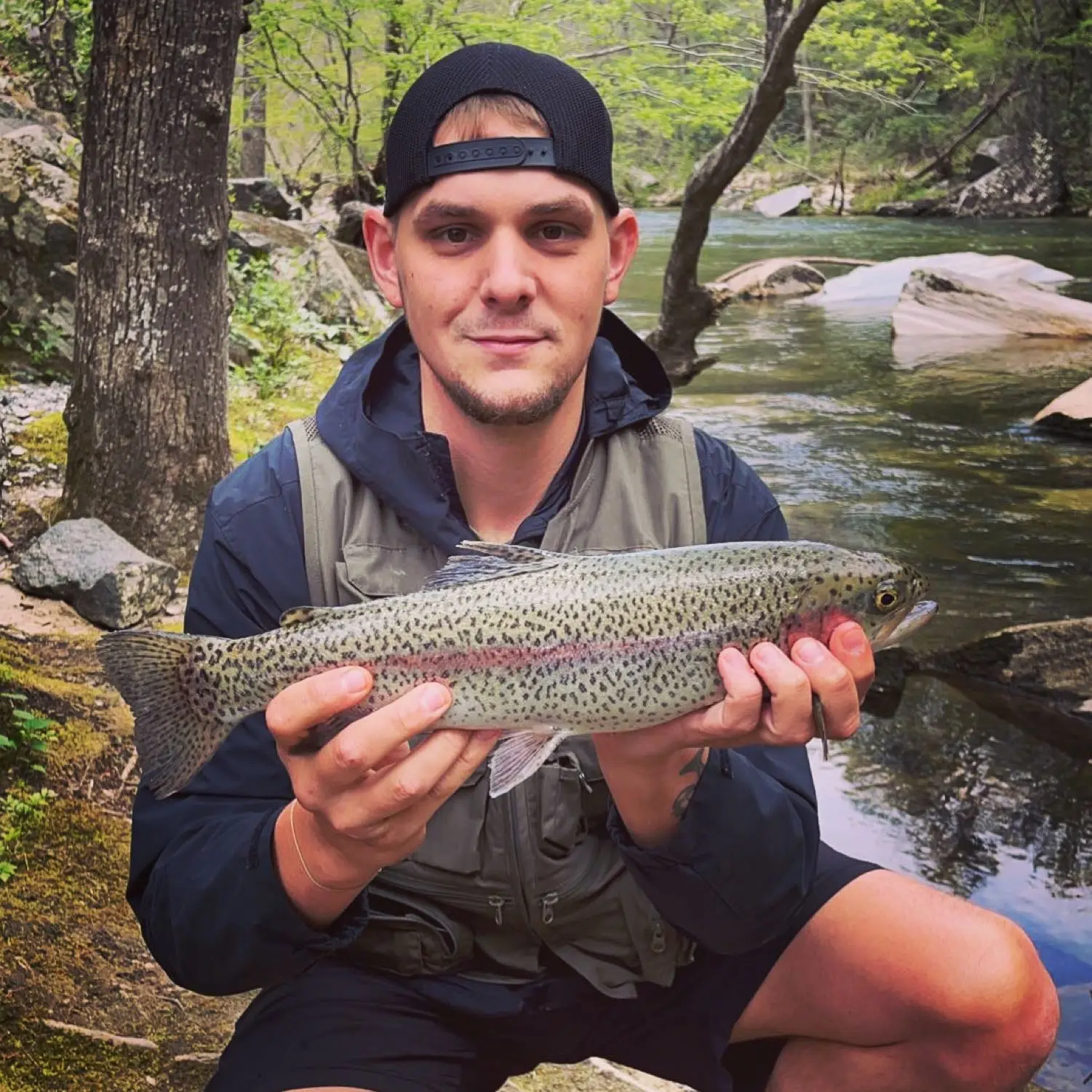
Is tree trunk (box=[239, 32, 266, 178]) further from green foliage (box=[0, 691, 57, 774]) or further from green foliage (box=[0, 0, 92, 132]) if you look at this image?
green foliage (box=[0, 691, 57, 774])

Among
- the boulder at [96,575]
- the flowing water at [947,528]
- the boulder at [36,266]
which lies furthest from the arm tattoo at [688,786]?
the boulder at [36,266]

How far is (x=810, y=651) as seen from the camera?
230 centimetres

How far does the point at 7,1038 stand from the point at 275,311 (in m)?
9.13

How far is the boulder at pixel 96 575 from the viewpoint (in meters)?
5.88

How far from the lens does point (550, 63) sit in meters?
2.88

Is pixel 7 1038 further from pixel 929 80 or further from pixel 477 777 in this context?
pixel 929 80

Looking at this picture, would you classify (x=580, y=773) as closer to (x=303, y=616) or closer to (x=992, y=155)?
(x=303, y=616)

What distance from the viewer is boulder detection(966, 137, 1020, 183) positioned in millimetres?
40031

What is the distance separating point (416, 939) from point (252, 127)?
1869 centimetres

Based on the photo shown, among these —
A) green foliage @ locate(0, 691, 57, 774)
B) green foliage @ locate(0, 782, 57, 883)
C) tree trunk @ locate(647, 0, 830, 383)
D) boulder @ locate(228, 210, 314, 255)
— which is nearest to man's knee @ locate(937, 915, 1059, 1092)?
green foliage @ locate(0, 782, 57, 883)

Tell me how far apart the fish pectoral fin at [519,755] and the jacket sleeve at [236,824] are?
1.70ft

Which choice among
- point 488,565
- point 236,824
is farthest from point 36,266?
point 488,565

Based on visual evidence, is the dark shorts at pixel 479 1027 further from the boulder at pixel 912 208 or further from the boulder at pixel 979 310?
the boulder at pixel 912 208

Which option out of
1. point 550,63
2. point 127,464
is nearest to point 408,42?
point 127,464
